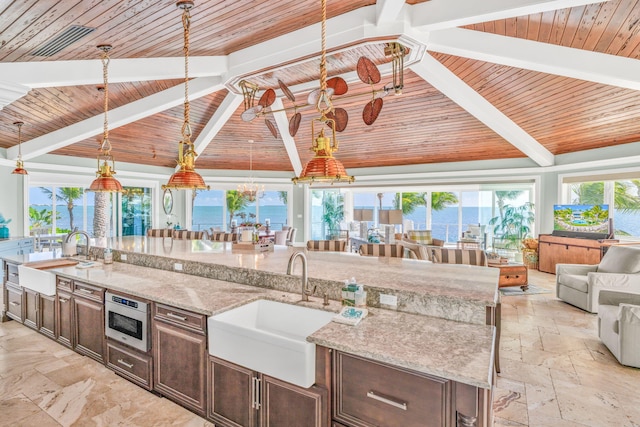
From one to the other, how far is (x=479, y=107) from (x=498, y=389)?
4872mm

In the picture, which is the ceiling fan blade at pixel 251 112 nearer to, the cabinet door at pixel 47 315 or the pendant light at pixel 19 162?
the cabinet door at pixel 47 315

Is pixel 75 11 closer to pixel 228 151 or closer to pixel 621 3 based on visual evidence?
pixel 621 3

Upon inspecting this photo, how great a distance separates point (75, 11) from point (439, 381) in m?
3.38

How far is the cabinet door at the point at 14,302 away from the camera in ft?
13.0

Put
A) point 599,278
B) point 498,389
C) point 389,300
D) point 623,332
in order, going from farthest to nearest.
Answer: point 599,278 → point 623,332 → point 498,389 → point 389,300

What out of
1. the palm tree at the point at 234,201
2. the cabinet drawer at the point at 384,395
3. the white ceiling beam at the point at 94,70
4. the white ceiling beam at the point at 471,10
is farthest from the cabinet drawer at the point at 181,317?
the palm tree at the point at 234,201

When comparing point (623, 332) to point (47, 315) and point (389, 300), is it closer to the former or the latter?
point (389, 300)

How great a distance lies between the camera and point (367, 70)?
329 cm

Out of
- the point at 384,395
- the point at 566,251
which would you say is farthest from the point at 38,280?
the point at 566,251

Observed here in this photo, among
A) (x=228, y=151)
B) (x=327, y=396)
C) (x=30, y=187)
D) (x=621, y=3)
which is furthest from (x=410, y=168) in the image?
(x=30, y=187)

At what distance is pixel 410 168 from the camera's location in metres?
9.51

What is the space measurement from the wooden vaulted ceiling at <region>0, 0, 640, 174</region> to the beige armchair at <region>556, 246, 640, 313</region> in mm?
2339

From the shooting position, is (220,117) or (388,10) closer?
(388,10)

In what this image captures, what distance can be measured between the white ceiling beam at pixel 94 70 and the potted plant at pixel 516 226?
7899mm
